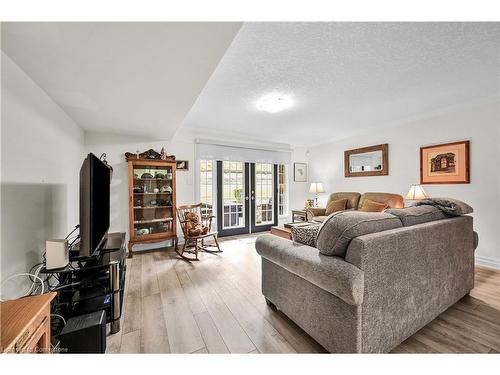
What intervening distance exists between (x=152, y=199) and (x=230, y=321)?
2.70 meters

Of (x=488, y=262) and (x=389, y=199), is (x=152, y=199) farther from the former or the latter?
(x=488, y=262)

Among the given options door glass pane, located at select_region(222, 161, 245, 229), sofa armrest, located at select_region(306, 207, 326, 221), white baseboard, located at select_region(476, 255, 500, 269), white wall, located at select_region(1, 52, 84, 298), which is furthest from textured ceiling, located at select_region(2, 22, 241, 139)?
white baseboard, located at select_region(476, 255, 500, 269)

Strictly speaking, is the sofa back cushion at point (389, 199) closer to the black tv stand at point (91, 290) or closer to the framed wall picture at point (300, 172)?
the framed wall picture at point (300, 172)

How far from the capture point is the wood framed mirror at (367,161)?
156 inches

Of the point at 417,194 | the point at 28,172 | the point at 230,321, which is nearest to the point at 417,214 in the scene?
the point at 230,321

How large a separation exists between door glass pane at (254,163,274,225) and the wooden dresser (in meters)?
4.21

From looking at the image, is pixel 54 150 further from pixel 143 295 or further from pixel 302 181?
pixel 302 181

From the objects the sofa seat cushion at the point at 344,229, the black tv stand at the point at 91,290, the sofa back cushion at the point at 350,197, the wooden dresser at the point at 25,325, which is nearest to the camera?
the wooden dresser at the point at 25,325

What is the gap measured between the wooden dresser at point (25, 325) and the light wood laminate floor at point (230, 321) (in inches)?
25.5

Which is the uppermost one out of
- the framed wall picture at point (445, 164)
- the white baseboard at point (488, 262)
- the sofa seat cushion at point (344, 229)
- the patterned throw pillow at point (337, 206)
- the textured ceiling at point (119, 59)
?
the textured ceiling at point (119, 59)

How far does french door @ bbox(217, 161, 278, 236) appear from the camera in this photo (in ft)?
15.1

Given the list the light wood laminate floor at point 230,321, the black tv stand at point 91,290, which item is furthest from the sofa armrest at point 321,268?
the black tv stand at point 91,290

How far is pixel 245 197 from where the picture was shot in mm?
4871

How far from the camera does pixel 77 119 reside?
2.67 meters
